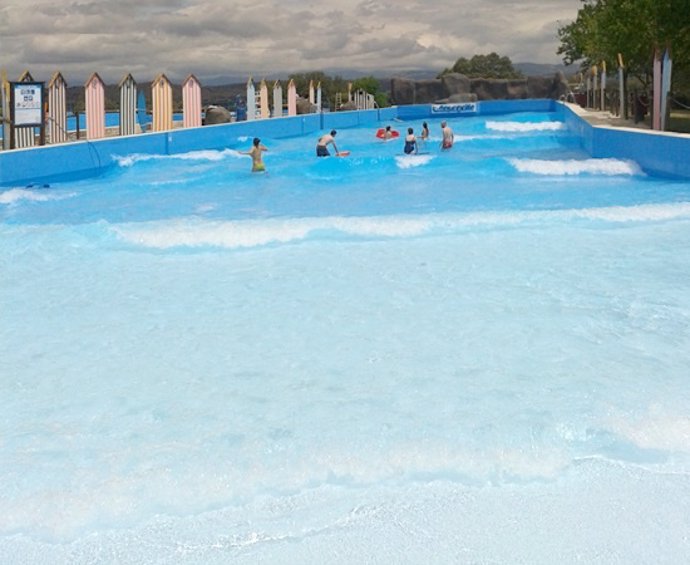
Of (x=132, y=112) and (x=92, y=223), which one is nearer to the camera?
(x=92, y=223)

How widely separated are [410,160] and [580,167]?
433 centimetres

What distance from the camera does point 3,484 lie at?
329cm

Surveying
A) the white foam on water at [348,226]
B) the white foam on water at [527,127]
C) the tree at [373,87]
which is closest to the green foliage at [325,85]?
the tree at [373,87]

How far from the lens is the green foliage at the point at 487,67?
283ft

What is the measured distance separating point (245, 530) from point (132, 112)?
55.5 ft

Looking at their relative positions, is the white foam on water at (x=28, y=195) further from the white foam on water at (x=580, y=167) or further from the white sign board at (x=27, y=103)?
the white foam on water at (x=580, y=167)

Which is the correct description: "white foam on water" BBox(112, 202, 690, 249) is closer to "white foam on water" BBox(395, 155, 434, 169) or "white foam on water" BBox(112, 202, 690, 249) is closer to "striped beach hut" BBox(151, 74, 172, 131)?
"white foam on water" BBox(395, 155, 434, 169)

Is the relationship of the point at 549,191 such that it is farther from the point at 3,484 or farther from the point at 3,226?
the point at 3,484

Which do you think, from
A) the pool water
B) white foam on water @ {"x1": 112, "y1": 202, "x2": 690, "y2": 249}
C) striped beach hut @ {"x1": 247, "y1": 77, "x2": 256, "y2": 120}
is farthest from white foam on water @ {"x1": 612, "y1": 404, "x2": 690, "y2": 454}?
striped beach hut @ {"x1": 247, "y1": 77, "x2": 256, "y2": 120}

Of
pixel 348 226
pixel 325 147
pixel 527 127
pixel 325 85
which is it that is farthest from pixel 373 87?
→ pixel 348 226

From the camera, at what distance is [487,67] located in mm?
88938

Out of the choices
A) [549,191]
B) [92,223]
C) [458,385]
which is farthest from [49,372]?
[549,191]

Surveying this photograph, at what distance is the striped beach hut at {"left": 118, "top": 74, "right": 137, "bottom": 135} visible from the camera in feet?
58.4

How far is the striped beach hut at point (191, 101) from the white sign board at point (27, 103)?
24.2ft
